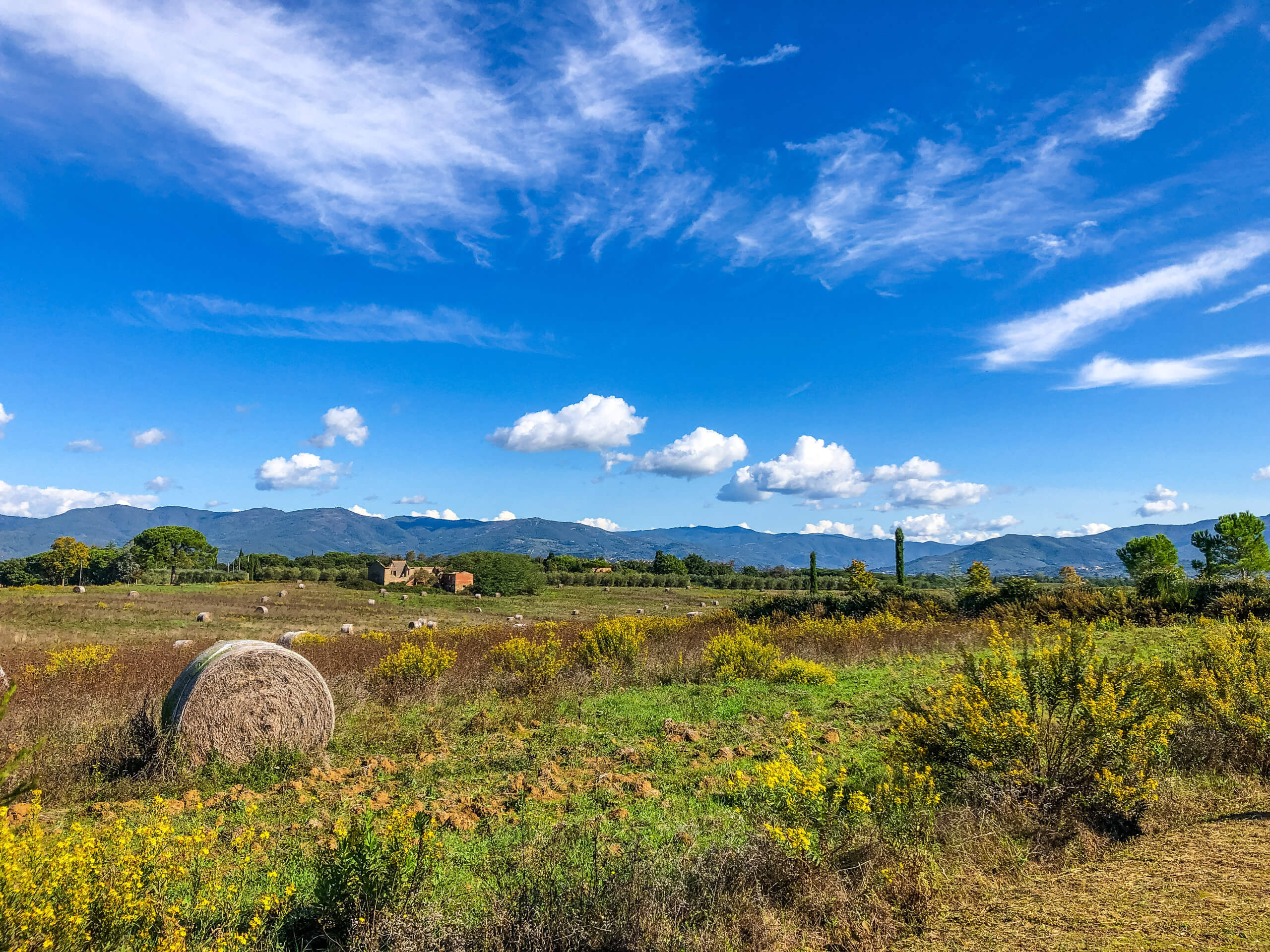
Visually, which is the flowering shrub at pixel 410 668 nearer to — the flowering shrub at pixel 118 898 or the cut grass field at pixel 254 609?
the flowering shrub at pixel 118 898

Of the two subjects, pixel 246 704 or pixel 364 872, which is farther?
pixel 246 704

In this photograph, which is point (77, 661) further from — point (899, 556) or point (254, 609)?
point (899, 556)

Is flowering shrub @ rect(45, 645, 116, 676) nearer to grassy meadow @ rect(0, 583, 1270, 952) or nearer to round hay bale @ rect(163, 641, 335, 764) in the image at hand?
grassy meadow @ rect(0, 583, 1270, 952)

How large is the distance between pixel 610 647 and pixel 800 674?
172 inches

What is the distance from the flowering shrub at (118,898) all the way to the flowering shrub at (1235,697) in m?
8.85

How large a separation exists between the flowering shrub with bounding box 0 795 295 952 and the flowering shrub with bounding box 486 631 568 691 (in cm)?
839

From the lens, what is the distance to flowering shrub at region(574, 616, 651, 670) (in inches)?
589

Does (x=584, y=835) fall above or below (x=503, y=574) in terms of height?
above

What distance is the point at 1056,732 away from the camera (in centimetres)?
639

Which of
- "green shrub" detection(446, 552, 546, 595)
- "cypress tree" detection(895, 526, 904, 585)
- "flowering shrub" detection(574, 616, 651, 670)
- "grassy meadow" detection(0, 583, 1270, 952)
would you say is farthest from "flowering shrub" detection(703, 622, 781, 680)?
"green shrub" detection(446, 552, 546, 595)

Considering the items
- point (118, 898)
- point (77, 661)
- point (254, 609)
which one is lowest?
point (254, 609)

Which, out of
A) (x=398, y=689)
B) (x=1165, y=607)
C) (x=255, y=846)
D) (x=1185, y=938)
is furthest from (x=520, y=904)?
(x=1165, y=607)

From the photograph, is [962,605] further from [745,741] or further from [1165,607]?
[745,741]

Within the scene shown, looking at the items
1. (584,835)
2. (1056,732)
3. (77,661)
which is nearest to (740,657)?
(1056,732)
